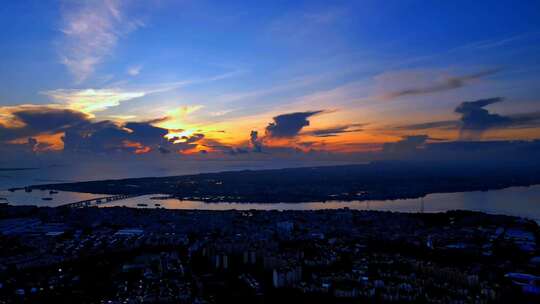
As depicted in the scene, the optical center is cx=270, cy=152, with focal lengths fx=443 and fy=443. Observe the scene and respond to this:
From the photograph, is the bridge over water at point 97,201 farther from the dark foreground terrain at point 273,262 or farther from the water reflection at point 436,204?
the dark foreground terrain at point 273,262

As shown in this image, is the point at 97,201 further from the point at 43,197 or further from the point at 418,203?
the point at 418,203

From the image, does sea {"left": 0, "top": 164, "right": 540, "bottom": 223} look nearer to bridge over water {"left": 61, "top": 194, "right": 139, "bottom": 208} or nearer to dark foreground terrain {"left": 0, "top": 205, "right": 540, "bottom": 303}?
bridge over water {"left": 61, "top": 194, "right": 139, "bottom": 208}

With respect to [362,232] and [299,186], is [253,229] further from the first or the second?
[299,186]

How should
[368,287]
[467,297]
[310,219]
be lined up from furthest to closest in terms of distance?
[310,219], [368,287], [467,297]

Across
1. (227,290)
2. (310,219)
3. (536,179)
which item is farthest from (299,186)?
(227,290)

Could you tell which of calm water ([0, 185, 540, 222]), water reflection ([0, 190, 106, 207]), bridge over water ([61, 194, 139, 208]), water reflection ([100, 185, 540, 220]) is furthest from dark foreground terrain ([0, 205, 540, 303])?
water reflection ([0, 190, 106, 207])
